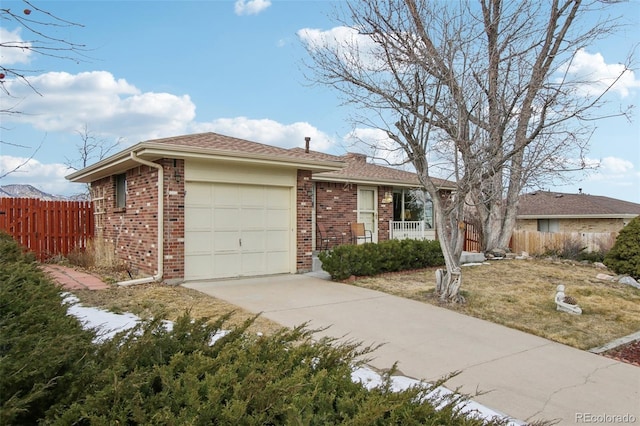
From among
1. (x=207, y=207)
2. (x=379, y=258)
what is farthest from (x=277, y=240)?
(x=379, y=258)

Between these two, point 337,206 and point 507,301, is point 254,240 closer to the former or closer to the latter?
point 337,206

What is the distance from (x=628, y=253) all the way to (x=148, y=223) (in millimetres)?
12134

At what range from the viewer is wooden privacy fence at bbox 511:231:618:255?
56.1ft

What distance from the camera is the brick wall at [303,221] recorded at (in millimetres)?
10609

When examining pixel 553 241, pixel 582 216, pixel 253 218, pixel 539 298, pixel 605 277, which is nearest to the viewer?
pixel 539 298

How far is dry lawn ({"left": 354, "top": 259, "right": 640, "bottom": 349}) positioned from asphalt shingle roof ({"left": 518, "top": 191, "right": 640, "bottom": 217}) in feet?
43.5

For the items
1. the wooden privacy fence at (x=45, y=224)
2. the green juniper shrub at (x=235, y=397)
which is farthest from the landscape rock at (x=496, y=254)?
the green juniper shrub at (x=235, y=397)

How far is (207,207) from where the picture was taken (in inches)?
367

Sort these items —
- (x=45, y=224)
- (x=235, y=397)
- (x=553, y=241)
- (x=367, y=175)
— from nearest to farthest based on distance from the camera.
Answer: (x=235, y=397)
(x=45, y=224)
(x=367, y=175)
(x=553, y=241)

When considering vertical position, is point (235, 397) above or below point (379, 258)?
above

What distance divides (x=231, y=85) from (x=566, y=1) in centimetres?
935

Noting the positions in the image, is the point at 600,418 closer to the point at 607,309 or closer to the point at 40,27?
the point at 607,309

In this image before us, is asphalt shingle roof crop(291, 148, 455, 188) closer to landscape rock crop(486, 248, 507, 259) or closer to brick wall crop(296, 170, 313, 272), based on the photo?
brick wall crop(296, 170, 313, 272)

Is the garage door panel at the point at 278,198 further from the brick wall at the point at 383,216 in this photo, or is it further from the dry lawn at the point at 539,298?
the brick wall at the point at 383,216
